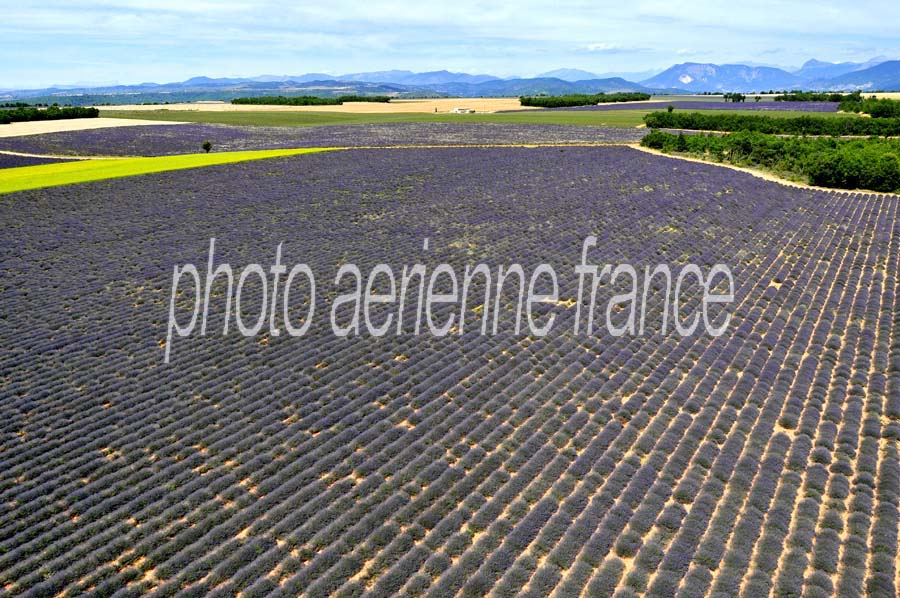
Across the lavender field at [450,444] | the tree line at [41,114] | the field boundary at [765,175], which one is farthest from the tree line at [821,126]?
the tree line at [41,114]

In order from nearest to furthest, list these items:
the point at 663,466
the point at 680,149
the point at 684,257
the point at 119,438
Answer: the point at 663,466
the point at 119,438
the point at 684,257
the point at 680,149

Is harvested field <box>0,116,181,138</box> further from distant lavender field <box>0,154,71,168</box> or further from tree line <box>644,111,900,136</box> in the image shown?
tree line <box>644,111,900,136</box>

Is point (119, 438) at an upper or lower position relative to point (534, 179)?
lower

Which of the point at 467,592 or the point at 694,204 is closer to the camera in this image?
the point at 467,592

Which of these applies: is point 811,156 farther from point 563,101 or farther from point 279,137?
point 563,101

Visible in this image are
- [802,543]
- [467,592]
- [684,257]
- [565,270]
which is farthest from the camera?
[684,257]

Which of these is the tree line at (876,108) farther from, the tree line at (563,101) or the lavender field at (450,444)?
the lavender field at (450,444)

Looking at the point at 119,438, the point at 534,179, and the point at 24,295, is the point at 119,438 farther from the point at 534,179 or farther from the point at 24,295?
the point at 534,179

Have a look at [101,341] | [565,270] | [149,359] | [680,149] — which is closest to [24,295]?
[101,341]
